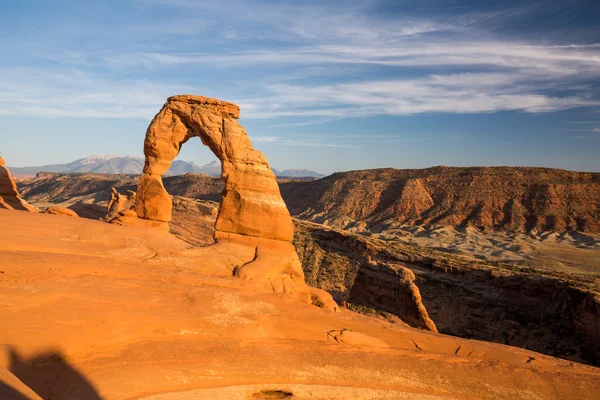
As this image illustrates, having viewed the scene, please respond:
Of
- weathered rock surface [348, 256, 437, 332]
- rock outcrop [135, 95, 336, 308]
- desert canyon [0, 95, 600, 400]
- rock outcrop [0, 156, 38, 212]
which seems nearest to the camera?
desert canyon [0, 95, 600, 400]

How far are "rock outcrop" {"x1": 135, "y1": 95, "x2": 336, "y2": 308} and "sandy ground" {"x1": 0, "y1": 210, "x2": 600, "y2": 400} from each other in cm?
155

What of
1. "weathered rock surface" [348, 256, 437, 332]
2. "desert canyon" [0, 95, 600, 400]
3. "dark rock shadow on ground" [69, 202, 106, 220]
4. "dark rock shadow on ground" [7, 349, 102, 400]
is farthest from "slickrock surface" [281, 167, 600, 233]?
"dark rock shadow on ground" [7, 349, 102, 400]

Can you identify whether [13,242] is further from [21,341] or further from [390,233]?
[390,233]

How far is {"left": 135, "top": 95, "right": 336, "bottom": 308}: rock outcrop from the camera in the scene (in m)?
15.8

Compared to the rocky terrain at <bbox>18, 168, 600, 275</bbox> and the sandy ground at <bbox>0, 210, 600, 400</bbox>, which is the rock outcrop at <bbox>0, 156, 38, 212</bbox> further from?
the rocky terrain at <bbox>18, 168, 600, 275</bbox>

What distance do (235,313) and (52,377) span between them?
4.89 metres

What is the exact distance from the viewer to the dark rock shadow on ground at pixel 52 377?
24.2ft

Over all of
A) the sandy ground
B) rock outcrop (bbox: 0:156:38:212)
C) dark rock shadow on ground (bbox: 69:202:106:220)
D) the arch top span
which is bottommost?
the sandy ground

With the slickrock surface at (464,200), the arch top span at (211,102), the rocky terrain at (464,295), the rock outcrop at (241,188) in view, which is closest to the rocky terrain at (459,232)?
the slickrock surface at (464,200)

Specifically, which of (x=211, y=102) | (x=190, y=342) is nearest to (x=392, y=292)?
(x=211, y=102)

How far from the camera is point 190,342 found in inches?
401

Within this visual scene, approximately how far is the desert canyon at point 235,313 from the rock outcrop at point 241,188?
2.2 inches

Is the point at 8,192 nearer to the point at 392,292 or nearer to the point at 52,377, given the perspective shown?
the point at 52,377

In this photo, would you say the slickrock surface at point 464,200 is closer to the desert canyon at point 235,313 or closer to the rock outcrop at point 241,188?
the desert canyon at point 235,313
